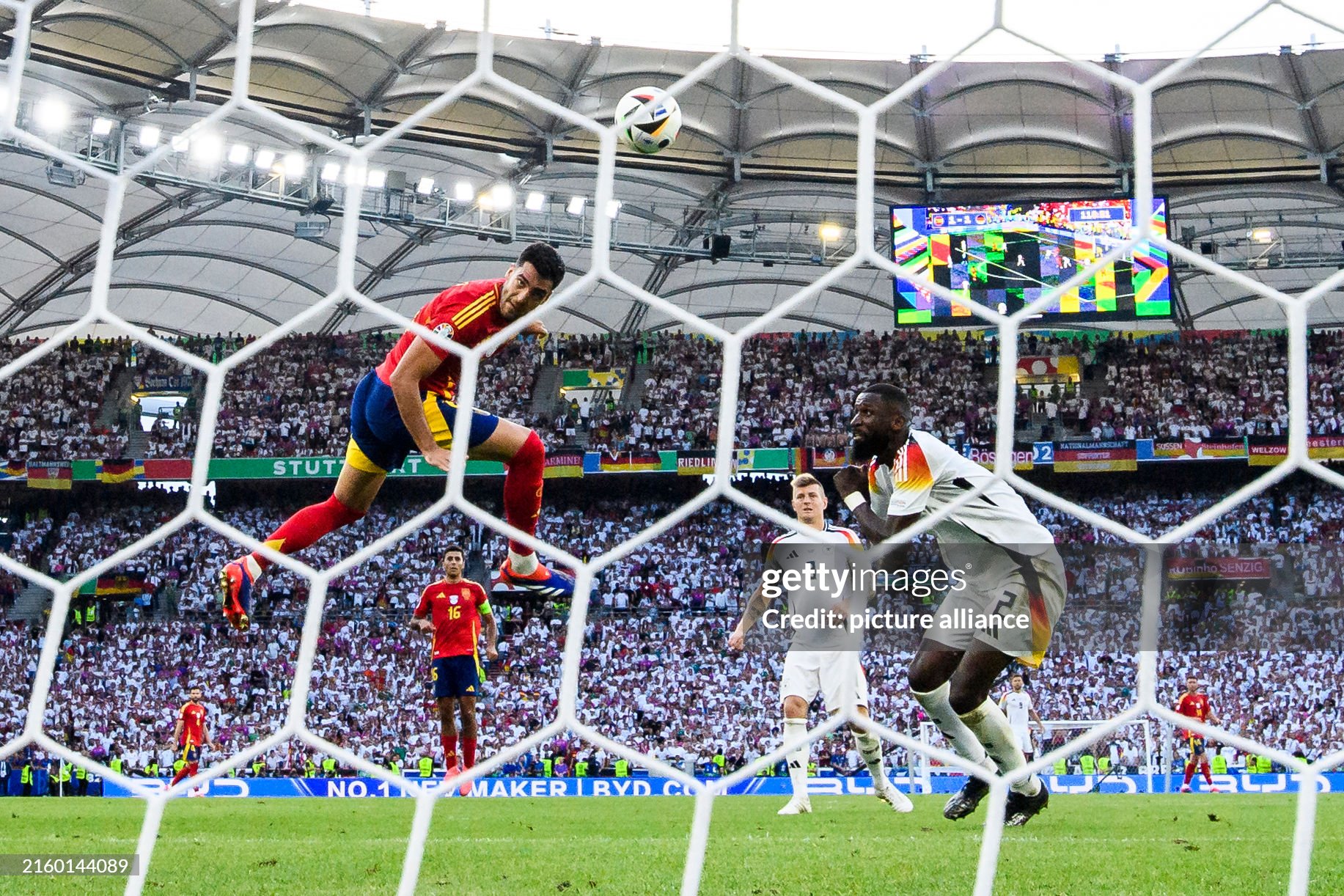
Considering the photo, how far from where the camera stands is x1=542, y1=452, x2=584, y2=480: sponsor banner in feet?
66.1

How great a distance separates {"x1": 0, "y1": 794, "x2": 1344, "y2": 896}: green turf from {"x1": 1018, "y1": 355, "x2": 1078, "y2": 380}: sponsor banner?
1631 cm

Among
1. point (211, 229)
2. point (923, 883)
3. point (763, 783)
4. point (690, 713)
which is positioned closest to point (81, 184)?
point (211, 229)

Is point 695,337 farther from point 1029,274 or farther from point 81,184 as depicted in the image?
point 81,184

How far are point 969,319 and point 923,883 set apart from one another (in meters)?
15.5

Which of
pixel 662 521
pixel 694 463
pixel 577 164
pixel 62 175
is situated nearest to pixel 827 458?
pixel 694 463

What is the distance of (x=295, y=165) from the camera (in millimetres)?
18922

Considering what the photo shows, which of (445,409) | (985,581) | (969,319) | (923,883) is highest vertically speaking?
(969,319)

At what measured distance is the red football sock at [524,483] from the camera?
3.84 m

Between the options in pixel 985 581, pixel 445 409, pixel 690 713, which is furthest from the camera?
pixel 690 713

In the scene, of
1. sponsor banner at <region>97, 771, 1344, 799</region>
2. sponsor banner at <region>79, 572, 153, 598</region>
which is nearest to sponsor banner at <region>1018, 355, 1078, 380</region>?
sponsor banner at <region>97, 771, 1344, 799</region>

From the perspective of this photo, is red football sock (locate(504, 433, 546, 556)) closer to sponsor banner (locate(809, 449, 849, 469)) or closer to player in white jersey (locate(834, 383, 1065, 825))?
player in white jersey (locate(834, 383, 1065, 825))

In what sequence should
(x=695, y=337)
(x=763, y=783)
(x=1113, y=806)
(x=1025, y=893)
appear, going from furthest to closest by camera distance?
(x=695, y=337)
(x=763, y=783)
(x=1113, y=806)
(x=1025, y=893)

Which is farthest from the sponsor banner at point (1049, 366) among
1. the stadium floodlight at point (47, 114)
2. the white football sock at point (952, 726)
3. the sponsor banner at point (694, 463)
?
the white football sock at point (952, 726)

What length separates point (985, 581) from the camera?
399cm
